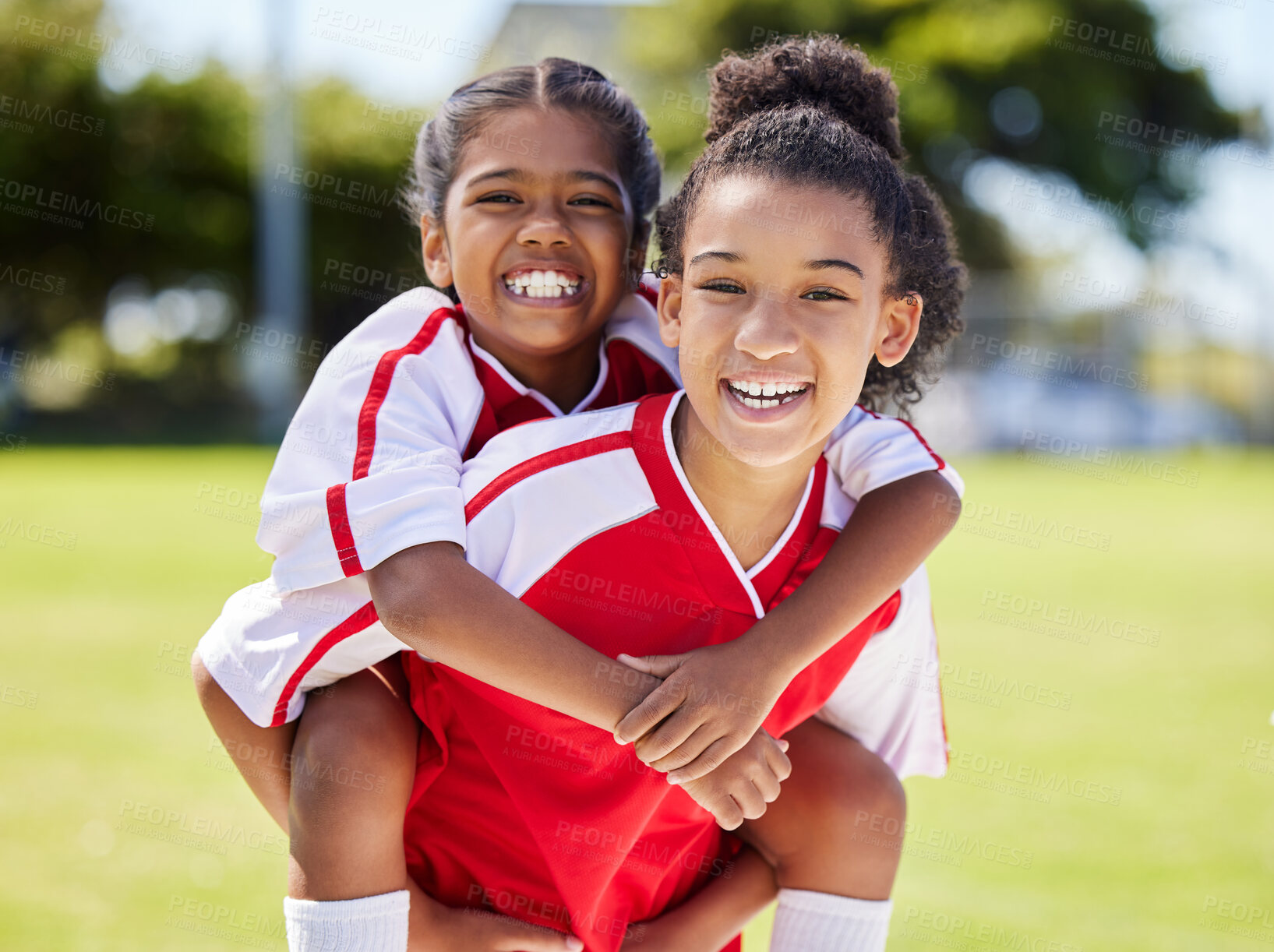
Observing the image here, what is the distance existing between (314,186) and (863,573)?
902 inches

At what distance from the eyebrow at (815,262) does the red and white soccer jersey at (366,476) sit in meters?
0.40

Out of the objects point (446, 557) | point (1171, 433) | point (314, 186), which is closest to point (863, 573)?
point (446, 557)

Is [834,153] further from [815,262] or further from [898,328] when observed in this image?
[898,328]

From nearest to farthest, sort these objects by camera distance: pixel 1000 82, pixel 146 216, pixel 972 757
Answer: pixel 972 757 → pixel 146 216 → pixel 1000 82

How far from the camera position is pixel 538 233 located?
220 cm

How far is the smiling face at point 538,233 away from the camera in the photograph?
2.23 m

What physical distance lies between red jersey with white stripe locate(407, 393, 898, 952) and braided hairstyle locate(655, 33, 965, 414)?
0.39m

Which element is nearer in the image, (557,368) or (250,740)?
(250,740)

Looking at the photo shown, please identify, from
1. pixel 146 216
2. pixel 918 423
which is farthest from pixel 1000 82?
pixel 918 423

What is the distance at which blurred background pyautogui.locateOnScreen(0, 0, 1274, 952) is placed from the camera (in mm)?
3873

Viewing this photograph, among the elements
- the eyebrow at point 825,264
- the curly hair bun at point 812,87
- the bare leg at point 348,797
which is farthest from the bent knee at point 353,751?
the curly hair bun at point 812,87

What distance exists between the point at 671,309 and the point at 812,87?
48 centimetres

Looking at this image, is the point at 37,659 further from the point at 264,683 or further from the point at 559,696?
the point at 559,696

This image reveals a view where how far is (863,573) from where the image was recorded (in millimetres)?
1910
